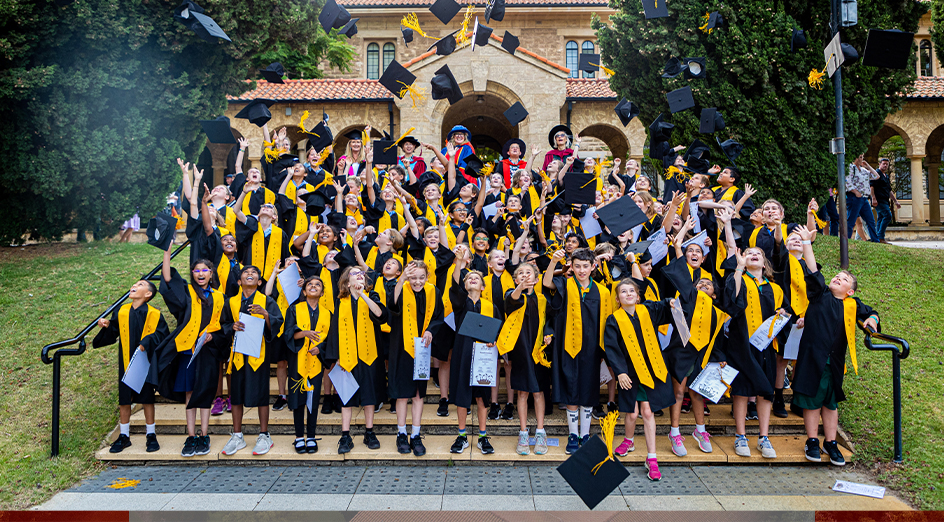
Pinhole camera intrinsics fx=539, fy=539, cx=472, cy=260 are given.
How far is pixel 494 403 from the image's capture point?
5520 mm

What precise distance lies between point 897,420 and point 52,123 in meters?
12.4

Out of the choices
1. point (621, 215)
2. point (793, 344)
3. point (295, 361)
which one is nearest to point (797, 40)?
point (621, 215)

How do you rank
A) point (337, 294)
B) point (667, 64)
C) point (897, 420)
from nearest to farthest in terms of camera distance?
point (897, 420), point (337, 294), point (667, 64)

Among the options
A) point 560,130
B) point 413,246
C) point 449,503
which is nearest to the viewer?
point 449,503

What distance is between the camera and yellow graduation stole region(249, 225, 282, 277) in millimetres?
6227

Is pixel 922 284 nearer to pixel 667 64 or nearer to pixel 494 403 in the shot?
pixel 667 64

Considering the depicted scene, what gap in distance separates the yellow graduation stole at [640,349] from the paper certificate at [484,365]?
3.84 ft

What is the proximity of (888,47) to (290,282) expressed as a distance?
7.75 meters

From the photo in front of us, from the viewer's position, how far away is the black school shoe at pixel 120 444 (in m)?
5.05

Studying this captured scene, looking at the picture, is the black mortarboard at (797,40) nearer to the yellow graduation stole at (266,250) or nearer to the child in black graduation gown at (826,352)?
the child in black graduation gown at (826,352)

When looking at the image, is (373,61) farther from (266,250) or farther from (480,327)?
(480,327)

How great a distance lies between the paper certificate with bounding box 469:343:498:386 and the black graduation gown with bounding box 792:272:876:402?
8.89ft

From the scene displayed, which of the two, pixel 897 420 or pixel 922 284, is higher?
pixel 922 284

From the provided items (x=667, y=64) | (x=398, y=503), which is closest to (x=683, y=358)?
(x=398, y=503)
